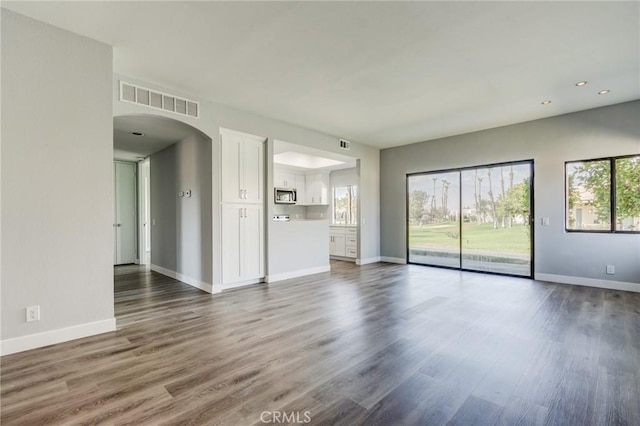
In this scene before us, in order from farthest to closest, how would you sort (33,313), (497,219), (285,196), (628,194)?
1. (285,196)
2. (497,219)
3. (628,194)
4. (33,313)

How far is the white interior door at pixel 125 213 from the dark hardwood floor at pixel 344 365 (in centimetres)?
412

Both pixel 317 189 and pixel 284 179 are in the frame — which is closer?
pixel 284 179

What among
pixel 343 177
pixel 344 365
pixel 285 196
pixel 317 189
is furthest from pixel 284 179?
pixel 344 365

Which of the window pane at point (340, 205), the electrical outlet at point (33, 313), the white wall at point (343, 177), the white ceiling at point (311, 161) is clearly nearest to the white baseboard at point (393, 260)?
the window pane at point (340, 205)

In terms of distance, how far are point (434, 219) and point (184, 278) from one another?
17.9 feet

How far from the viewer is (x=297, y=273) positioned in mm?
5730

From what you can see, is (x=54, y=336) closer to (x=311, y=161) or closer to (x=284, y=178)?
(x=284, y=178)

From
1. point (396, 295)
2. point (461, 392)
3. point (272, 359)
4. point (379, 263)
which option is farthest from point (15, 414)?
point (379, 263)

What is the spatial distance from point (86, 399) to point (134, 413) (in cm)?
43

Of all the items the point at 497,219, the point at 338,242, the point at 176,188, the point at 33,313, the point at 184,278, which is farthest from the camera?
the point at 338,242

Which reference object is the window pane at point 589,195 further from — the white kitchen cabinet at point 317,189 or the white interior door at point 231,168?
the white interior door at point 231,168

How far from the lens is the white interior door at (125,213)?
7.38 m

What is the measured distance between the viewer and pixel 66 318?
282 centimetres

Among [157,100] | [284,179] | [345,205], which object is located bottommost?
[345,205]
